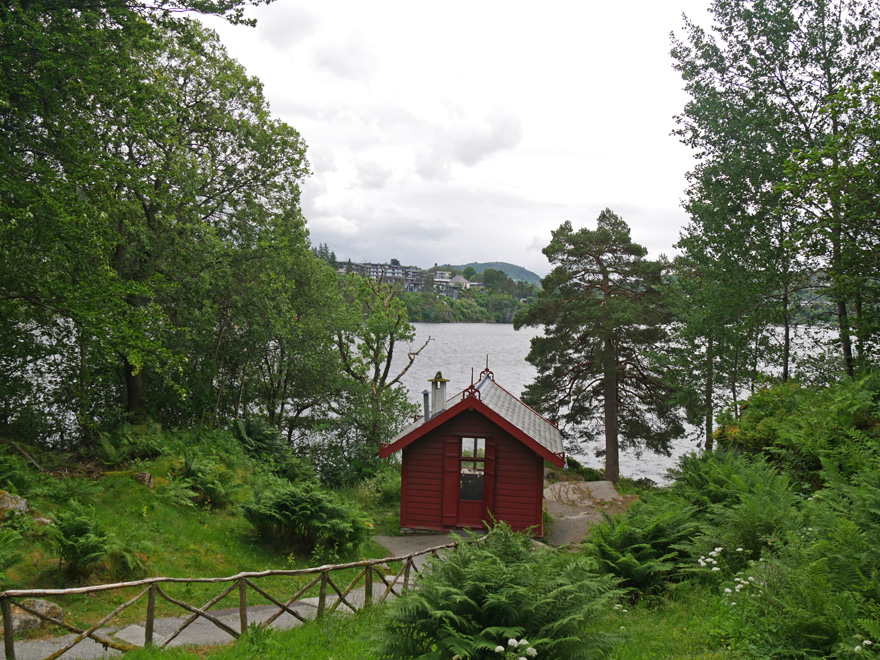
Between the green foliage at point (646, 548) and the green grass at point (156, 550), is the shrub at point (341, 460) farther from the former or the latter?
the green foliage at point (646, 548)

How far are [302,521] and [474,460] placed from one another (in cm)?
604

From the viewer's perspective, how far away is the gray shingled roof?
1708cm

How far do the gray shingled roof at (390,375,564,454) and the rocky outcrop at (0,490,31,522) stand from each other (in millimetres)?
9026

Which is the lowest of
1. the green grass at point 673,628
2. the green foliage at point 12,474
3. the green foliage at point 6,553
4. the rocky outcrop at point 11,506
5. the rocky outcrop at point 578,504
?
the rocky outcrop at point 578,504

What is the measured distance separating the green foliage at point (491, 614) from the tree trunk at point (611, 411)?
21.6 m

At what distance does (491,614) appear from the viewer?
5.70 metres

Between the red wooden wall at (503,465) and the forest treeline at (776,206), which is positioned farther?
the red wooden wall at (503,465)

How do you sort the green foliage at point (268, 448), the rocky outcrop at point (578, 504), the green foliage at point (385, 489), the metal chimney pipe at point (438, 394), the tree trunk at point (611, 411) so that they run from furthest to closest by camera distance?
the tree trunk at point (611, 411), the green foliage at point (385, 489), the green foliage at point (268, 448), the rocky outcrop at point (578, 504), the metal chimney pipe at point (438, 394)

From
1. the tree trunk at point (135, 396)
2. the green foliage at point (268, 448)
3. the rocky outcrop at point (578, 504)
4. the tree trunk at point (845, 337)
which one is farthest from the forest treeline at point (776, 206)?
the tree trunk at point (135, 396)

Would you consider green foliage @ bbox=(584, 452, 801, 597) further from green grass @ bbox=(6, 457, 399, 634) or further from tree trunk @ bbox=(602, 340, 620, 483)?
tree trunk @ bbox=(602, 340, 620, 483)

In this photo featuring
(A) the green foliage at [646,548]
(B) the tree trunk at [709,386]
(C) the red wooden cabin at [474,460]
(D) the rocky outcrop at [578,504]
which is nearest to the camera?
(A) the green foliage at [646,548]

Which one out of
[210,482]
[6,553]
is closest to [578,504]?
[210,482]

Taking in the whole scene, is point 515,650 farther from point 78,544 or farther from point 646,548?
point 78,544

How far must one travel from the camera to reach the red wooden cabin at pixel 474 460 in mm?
16656
